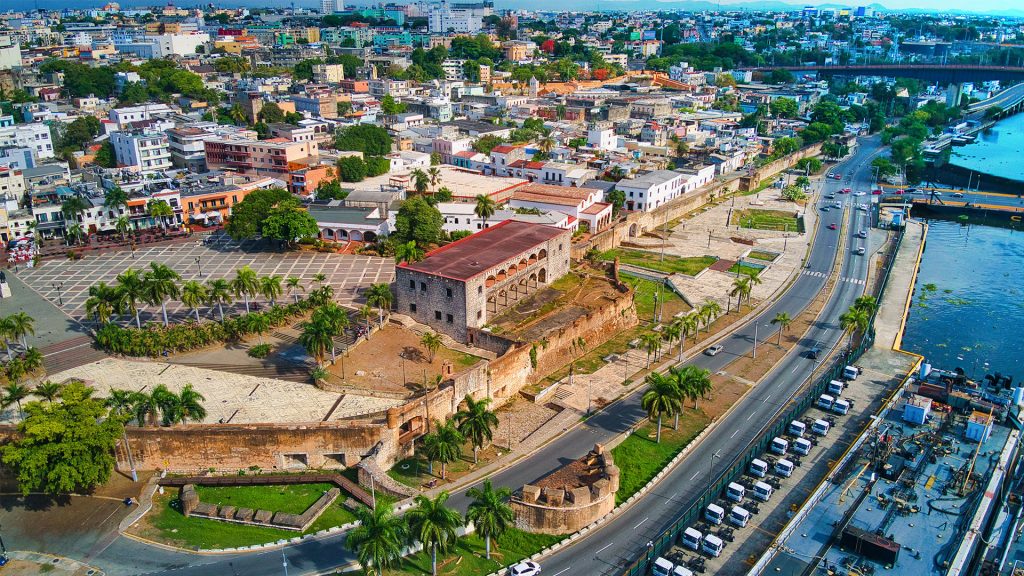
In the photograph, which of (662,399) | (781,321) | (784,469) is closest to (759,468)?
(784,469)

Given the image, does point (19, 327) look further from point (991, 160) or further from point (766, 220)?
point (991, 160)

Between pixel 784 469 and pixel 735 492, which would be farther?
pixel 784 469

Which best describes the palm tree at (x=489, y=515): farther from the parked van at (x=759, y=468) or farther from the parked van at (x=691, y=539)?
the parked van at (x=759, y=468)

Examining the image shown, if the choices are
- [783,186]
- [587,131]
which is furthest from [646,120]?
[783,186]

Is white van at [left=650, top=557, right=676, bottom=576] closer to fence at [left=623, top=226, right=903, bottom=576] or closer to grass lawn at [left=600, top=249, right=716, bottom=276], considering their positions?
fence at [left=623, top=226, right=903, bottom=576]

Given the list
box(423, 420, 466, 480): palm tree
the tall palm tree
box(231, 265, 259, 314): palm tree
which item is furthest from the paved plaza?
box(423, 420, 466, 480): palm tree

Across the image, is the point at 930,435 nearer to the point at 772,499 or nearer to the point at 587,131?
the point at 772,499

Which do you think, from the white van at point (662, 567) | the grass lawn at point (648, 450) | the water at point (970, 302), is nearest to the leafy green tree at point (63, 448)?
the grass lawn at point (648, 450)

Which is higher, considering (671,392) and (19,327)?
(19,327)
